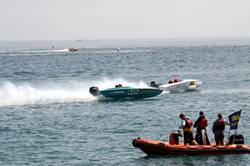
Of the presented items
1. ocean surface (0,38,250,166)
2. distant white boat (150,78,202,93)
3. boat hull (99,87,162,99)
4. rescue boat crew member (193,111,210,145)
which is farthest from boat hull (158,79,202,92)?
rescue boat crew member (193,111,210,145)

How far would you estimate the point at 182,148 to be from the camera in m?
28.5

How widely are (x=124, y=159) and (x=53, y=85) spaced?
136 feet

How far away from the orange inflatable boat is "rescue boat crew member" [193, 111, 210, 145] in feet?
1.64

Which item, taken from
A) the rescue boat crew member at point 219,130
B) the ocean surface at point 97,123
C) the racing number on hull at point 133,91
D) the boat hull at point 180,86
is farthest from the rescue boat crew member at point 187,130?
the boat hull at point 180,86

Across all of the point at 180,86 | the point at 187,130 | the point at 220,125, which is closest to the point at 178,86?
the point at 180,86

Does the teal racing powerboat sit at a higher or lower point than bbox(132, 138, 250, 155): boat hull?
higher

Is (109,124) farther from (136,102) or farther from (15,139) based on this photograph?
(136,102)

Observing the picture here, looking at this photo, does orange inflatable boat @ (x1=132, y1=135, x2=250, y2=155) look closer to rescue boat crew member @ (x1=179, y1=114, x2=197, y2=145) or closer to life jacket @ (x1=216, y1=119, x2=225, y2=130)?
rescue boat crew member @ (x1=179, y1=114, x2=197, y2=145)

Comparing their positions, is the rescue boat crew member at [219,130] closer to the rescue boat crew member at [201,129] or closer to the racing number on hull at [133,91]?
the rescue boat crew member at [201,129]

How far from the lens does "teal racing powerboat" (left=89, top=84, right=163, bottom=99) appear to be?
157ft

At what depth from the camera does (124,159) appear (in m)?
28.3

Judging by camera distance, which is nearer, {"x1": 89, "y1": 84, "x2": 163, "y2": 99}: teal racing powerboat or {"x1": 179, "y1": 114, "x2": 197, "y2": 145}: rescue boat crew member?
{"x1": 179, "y1": 114, "x2": 197, "y2": 145}: rescue boat crew member

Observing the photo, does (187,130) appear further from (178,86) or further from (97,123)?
(178,86)

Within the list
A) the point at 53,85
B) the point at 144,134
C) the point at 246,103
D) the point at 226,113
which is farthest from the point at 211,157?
the point at 53,85
